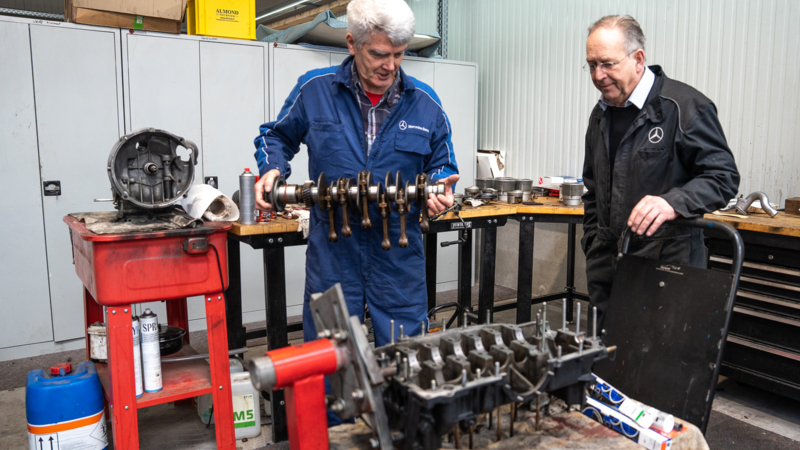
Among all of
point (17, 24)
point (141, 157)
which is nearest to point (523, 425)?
point (141, 157)

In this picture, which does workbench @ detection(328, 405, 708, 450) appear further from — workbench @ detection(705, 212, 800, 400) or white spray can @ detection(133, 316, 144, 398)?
workbench @ detection(705, 212, 800, 400)

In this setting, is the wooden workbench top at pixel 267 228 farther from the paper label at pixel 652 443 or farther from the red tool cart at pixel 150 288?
the paper label at pixel 652 443

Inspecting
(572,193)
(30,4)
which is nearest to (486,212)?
(572,193)

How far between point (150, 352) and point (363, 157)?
39.6 inches

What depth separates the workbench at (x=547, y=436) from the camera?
3.18ft

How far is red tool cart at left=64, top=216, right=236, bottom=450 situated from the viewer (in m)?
1.76

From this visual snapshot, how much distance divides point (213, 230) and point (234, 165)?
6.07 ft

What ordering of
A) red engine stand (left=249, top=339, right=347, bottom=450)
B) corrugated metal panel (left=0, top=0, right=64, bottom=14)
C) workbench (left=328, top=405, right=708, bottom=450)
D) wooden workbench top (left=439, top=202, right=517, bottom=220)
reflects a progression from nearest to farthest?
red engine stand (left=249, top=339, right=347, bottom=450) → workbench (left=328, top=405, right=708, bottom=450) → wooden workbench top (left=439, top=202, right=517, bottom=220) → corrugated metal panel (left=0, top=0, right=64, bottom=14)

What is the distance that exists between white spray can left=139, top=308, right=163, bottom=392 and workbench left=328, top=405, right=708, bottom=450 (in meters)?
1.18

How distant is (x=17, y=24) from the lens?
2973 mm

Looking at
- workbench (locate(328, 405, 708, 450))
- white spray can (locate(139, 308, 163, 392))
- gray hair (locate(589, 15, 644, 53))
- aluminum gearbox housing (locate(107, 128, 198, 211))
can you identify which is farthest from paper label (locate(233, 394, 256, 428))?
gray hair (locate(589, 15, 644, 53))

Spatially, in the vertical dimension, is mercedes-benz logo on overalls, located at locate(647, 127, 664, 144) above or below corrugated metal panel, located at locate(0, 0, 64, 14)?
below

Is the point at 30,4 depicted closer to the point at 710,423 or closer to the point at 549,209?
the point at 549,209

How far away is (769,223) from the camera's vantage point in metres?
2.38
